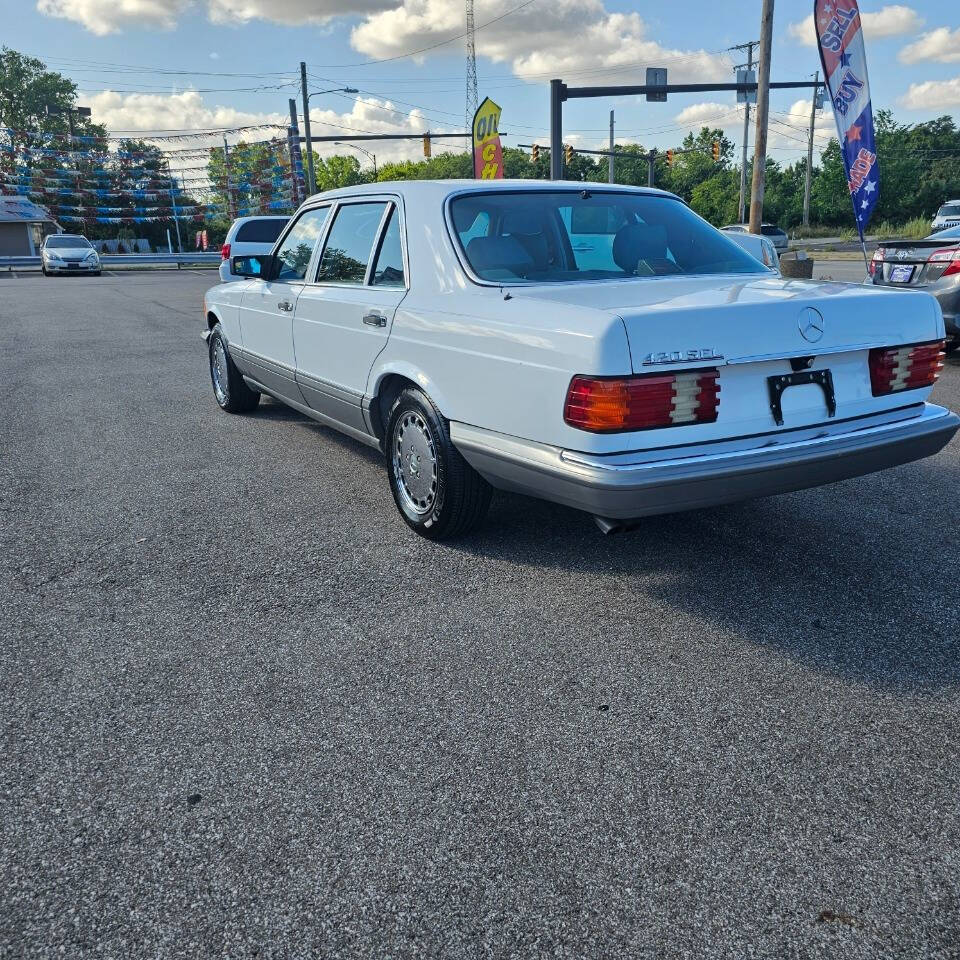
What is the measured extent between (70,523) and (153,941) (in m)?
3.16

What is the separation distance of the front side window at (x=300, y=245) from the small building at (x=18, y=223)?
6223 cm

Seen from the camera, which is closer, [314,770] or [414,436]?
[314,770]

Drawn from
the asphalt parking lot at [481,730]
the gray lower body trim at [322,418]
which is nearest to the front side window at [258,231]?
the gray lower body trim at [322,418]

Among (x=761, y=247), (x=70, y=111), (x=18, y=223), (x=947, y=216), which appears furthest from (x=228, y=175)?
(x=761, y=247)

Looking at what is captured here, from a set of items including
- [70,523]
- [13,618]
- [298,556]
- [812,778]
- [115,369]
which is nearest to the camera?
[812,778]

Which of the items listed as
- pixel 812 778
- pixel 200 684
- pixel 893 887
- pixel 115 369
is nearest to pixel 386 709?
pixel 200 684

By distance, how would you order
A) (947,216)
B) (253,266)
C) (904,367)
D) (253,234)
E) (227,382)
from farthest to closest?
(947,216), (253,234), (227,382), (253,266), (904,367)

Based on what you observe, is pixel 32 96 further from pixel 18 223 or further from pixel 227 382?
Result: pixel 227 382

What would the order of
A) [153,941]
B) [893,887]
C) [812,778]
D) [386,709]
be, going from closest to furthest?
[153,941]
[893,887]
[812,778]
[386,709]

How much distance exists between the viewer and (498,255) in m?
3.91

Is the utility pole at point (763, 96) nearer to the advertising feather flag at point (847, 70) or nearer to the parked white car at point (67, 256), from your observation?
the advertising feather flag at point (847, 70)

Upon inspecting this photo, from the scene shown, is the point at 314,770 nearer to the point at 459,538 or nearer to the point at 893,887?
the point at 893,887

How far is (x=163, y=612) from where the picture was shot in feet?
11.5

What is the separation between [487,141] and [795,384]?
1970 centimetres
